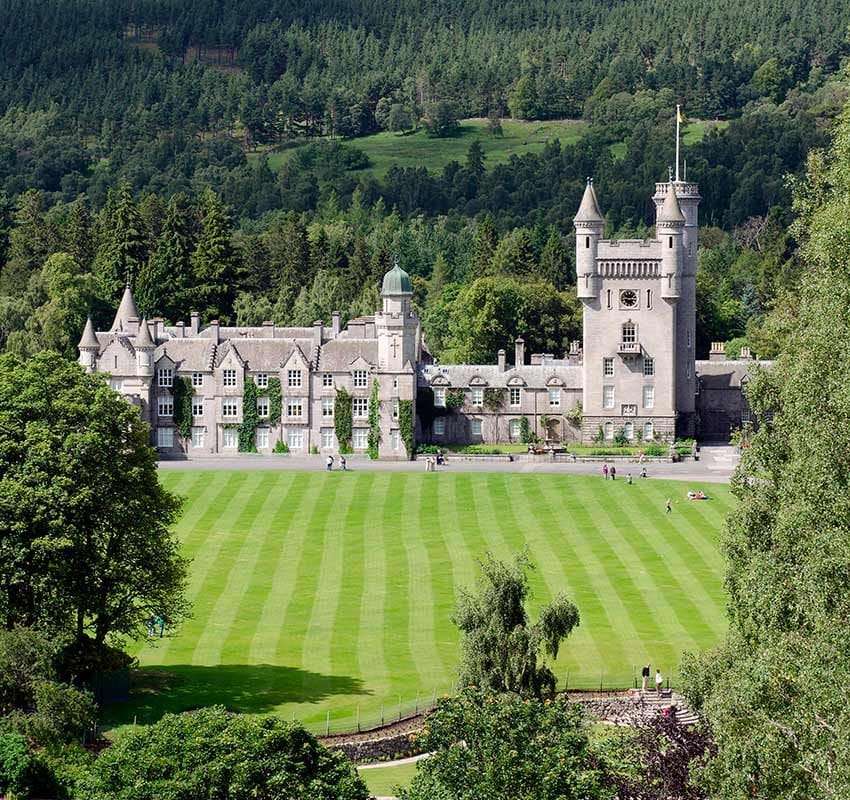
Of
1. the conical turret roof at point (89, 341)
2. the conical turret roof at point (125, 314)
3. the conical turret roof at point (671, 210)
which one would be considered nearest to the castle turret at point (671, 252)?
the conical turret roof at point (671, 210)

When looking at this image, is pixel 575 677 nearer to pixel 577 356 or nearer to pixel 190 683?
pixel 190 683

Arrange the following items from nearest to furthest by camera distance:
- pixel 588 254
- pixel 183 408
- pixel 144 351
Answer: pixel 144 351
pixel 183 408
pixel 588 254

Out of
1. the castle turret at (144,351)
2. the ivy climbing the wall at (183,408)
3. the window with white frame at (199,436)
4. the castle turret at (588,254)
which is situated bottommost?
the window with white frame at (199,436)

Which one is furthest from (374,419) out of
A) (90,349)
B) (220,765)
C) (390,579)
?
(220,765)

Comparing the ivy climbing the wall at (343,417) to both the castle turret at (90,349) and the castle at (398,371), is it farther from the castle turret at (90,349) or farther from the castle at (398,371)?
the castle turret at (90,349)

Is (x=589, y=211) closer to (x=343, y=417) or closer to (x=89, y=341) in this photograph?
(x=343, y=417)
